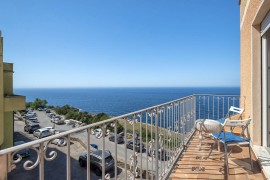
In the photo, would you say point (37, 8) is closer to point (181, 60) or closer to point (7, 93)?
point (7, 93)

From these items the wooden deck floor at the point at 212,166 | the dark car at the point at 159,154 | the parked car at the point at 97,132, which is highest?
the parked car at the point at 97,132

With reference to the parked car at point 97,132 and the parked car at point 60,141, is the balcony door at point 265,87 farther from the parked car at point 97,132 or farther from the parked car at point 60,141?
the parked car at point 60,141

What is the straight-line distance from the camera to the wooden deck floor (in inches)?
104

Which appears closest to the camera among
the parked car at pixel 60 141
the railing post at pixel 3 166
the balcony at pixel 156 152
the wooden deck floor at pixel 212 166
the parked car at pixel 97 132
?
the railing post at pixel 3 166

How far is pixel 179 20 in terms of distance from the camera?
1667 cm

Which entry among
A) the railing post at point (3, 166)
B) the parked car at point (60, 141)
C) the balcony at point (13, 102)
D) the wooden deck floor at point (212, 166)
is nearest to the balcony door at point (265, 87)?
the wooden deck floor at point (212, 166)

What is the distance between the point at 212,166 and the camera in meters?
2.96

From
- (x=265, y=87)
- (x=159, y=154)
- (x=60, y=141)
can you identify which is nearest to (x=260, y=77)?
(x=265, y=87)

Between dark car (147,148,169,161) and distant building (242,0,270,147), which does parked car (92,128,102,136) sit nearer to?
dark car (147,148,169,161)

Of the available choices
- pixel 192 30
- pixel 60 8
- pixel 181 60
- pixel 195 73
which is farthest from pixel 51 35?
pixel 195 73

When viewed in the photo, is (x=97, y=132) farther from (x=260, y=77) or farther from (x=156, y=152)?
(x=260, y=77)

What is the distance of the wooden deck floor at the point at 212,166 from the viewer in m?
2.65

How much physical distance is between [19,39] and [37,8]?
785 cm

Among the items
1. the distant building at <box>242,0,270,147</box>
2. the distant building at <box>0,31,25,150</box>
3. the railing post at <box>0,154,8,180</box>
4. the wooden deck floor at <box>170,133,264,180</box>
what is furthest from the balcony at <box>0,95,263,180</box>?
the distant building at <box>0,31,25,150</box>
